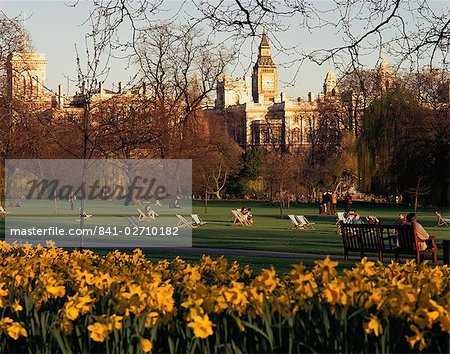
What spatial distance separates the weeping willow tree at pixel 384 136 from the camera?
48816mm

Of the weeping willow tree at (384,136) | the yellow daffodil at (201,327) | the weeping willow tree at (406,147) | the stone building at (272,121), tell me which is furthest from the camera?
the stone building at (272,121)

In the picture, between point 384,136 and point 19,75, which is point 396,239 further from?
point 384,136

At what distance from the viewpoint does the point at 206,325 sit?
235 inches

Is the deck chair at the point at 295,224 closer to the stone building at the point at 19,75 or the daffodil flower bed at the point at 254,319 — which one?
the stone building at the point at 19,75

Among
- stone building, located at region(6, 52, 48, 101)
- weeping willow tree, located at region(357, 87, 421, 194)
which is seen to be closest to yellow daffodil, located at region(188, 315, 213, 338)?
stone building, located at region(6, 52, 48, 101)

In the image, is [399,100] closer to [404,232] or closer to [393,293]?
[404,232]

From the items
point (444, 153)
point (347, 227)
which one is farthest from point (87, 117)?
point (444, 153)

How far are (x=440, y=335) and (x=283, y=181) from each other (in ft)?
186

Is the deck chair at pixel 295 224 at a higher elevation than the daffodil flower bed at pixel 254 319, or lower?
lower

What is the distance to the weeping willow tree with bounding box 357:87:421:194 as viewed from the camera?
160 ft

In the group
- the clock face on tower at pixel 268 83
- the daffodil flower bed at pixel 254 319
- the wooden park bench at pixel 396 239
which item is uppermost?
the clock face on tower at pixel 268 83

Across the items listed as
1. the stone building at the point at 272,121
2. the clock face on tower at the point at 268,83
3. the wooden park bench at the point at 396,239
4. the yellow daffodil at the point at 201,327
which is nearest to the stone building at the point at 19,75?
the wooden park bench at the point at 396,239

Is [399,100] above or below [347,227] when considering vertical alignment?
above

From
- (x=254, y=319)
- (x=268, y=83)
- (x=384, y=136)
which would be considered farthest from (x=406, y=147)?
(x=268, y=83)
